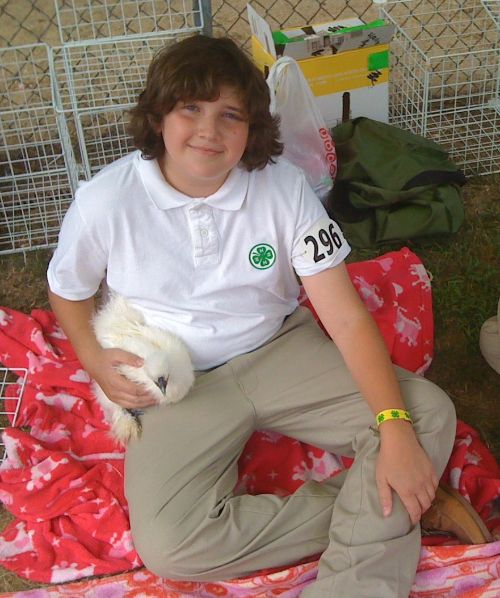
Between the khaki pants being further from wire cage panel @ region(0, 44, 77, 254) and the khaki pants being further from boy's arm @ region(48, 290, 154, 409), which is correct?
wire cage panel @ region(0, 44, 77, 254)

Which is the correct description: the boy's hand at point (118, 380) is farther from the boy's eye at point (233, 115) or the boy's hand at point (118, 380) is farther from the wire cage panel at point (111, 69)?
the wire cage panel at point (111, 69)

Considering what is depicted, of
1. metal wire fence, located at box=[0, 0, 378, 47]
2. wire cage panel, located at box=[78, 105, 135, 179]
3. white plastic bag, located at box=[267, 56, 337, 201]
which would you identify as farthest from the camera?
metal wire fence, located at box=[0, 0, 378, 47]

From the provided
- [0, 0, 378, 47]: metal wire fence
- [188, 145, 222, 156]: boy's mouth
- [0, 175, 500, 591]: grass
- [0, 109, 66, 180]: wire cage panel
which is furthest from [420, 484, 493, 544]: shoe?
[0, 0, 378, 47]: metal wire fence

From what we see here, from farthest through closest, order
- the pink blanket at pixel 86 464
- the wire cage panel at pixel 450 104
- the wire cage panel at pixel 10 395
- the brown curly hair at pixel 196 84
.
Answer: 1. the wire cage panel at pixel 450 104
2. the wire cage panel at pixel 10 395
3. the pink blanket at pixel 86 464
4. the brown curly hair at pixel 196 84

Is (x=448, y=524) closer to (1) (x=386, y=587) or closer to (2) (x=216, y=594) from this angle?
(1) (x=386, y=587)

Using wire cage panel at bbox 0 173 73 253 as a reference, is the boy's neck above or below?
above

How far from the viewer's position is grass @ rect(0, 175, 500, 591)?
7.50 feet

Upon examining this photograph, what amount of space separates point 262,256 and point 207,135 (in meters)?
0.32

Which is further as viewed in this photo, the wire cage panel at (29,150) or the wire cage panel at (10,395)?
the wire cage panel at (29,150)

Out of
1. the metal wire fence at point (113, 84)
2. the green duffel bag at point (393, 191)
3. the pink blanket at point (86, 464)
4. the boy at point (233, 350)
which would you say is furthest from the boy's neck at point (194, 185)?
the green duffel bag at point (393, 191)

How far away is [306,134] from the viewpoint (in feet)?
9.14

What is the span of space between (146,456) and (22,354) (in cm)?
75

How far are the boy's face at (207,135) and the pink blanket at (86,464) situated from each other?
2.58 feet

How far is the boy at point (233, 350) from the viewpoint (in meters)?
1.62
